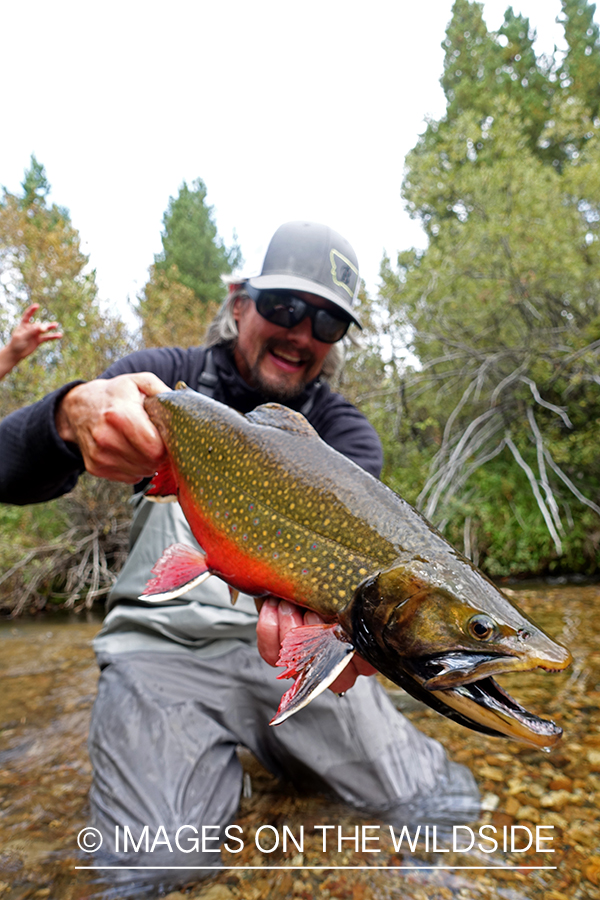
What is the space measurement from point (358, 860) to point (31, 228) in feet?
43.3

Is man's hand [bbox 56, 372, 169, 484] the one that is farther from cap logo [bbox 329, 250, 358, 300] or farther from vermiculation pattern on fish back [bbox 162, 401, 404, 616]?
cap logo [bbox 329, 250, 358, 300]

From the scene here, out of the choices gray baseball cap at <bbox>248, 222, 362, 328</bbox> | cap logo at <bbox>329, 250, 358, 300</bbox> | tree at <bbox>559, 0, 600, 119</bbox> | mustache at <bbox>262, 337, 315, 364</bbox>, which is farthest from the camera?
tree at <bbox>559, 0, 600, 119</bbox>

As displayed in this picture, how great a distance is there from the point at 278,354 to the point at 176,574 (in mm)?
1872

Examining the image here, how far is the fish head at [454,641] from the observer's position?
118 cm

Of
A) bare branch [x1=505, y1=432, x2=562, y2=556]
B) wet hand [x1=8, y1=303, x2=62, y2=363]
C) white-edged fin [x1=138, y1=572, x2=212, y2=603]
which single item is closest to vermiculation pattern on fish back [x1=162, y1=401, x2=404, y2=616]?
white-edged fin [x1=138, y1=572, x2=212, y2=603]

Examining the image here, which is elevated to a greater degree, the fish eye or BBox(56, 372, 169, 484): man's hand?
BBox(56, 372, 169, 484): man's hand

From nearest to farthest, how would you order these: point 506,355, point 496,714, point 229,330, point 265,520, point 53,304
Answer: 1. point 496,714
2. point 265,520
3. point 229,330
4. point 506,355
5. point 53,304

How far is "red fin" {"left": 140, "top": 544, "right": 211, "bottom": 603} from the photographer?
170 cm

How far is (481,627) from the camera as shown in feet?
4.06

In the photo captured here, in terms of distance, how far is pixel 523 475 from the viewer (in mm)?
8570

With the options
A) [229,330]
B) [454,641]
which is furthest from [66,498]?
[454,641]

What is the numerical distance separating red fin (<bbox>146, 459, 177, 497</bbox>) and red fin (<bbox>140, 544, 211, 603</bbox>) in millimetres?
291

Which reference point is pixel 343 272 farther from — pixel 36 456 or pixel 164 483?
pixel 36 456

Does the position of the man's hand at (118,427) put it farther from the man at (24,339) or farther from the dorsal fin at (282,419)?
the man at (24,339)
